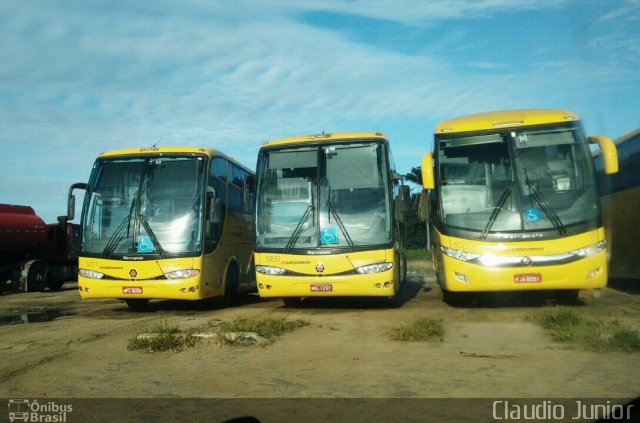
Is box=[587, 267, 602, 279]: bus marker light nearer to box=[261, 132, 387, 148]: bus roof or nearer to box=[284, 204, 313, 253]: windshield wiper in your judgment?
box=[261, 132, 387, 148]: bus roof

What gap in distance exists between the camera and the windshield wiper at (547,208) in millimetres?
10086

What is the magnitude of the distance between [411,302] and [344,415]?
8.30 m

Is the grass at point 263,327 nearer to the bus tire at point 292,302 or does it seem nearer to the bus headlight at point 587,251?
the bus tire at point 292,302

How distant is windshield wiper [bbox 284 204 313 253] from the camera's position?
1126 cm

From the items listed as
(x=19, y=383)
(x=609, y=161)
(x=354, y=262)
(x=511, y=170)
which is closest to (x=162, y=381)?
(x=19, y=383)

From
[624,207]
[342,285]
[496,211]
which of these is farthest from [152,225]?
[624,207]

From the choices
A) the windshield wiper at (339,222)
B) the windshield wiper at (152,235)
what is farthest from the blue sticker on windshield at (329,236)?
the windshield wiper at (152,235)

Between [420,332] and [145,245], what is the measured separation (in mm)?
5969

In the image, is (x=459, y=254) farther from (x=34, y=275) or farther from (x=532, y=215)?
(x=34, y=275)

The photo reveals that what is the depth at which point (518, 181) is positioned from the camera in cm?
1056

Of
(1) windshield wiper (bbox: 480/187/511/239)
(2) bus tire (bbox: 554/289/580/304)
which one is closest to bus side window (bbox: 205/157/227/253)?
(1) windshield wiper (bbox: 480/187/511/239)

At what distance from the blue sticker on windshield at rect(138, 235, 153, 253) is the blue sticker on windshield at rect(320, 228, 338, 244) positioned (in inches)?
132

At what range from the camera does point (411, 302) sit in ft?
42.6

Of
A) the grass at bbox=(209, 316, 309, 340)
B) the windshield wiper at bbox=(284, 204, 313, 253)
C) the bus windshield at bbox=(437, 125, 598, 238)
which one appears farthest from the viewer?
the windshield wiper at bbox=(284, 204, 313, 253)
